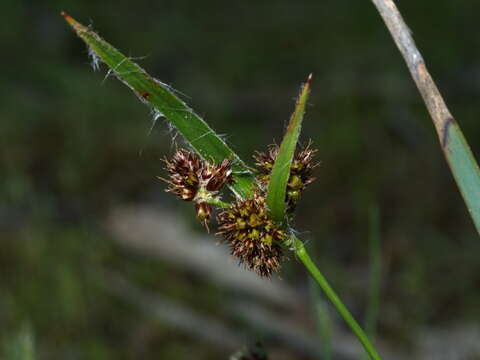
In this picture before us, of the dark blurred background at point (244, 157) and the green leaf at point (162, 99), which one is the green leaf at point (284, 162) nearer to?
the green leaf at point (162, 99)

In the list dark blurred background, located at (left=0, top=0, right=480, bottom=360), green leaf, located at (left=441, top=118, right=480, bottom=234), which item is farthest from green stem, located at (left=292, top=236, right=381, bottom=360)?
dark blurred background, located at (left=0, top=0, right=480, bottom=360)

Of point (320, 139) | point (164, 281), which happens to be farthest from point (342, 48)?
point (164, 281)

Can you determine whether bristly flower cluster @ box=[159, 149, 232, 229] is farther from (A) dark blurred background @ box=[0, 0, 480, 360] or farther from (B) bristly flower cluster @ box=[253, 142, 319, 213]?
(A) dark blurred background @ box=[0, 0, 480, 360]

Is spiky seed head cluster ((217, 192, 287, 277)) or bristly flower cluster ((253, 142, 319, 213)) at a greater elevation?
bristly flower cluster ((253, 142, 319, 213))

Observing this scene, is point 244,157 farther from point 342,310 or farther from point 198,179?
point 342,310

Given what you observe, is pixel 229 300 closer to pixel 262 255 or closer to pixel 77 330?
pixel 77 330

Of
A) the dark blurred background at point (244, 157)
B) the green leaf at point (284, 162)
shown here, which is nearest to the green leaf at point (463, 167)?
the green leaf at point (284, 162)

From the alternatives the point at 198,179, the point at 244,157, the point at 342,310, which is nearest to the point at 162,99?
the point at 198,179

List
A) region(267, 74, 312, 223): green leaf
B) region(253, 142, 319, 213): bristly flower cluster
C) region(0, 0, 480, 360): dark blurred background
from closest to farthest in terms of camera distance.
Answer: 1. region(267, 74, 312, 223): green leaf
2. region(253, 142, 319, 213): bristly flower cluster
3. region(0, 0, 480, 360): dark blurred background
